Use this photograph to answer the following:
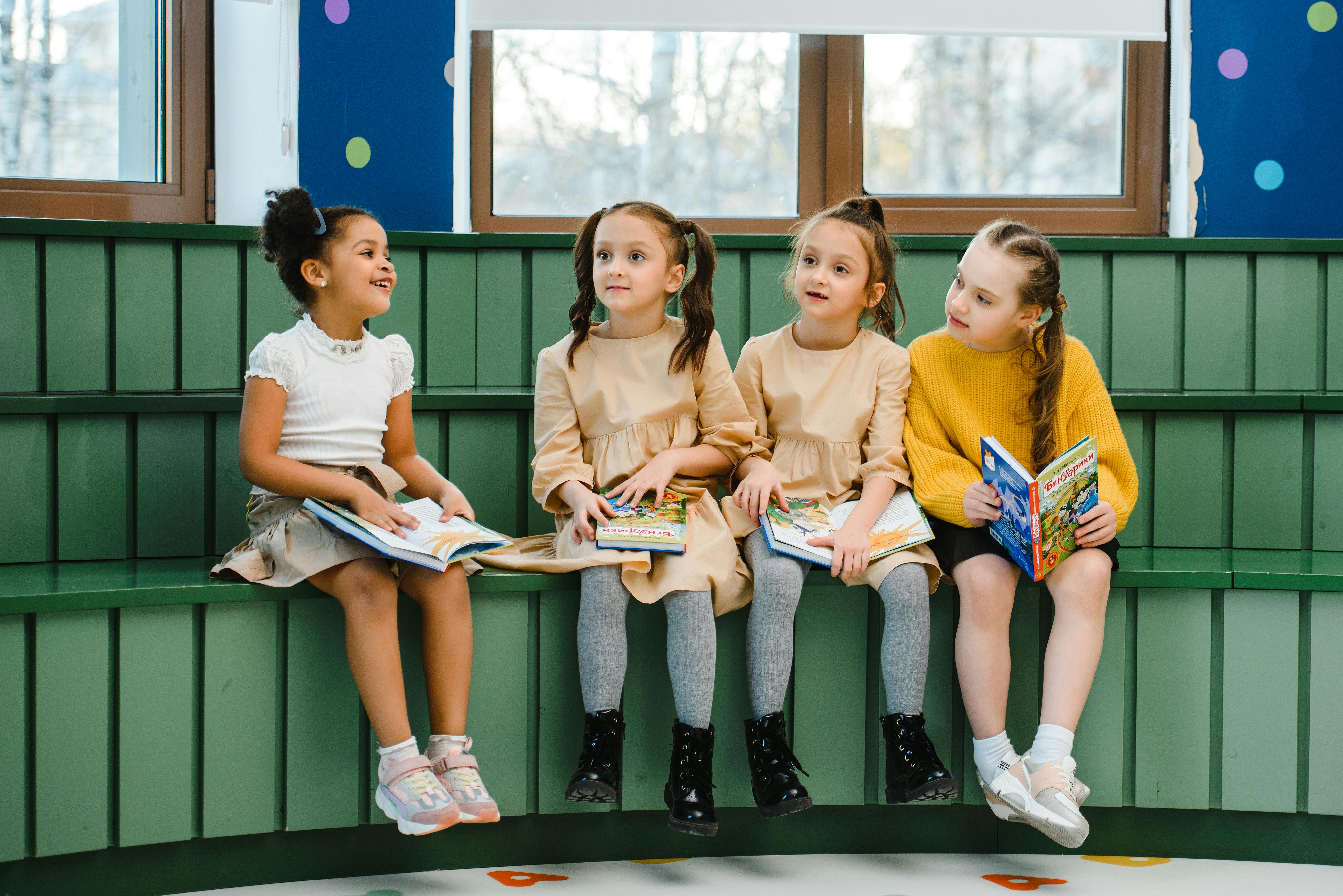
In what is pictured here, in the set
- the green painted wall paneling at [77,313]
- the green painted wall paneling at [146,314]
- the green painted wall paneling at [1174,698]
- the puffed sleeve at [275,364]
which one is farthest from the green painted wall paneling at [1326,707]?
the green painted wall paneling at [77,313]

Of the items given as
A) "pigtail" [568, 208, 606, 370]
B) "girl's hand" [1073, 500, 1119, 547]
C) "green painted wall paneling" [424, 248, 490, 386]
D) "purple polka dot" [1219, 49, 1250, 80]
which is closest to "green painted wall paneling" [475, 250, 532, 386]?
"green painted wall paneling" [424, 248, 490, 386]

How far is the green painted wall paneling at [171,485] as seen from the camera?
71.1 inches

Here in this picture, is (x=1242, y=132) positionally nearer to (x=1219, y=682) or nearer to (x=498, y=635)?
(x=1219, y=682)

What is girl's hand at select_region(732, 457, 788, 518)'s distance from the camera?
64.6 inches

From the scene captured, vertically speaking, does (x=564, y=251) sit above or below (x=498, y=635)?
above

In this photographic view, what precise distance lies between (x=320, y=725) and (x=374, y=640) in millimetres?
190

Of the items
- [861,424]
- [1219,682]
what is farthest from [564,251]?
[1219,682]

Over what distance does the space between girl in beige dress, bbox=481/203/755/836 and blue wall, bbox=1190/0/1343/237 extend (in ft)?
4.32

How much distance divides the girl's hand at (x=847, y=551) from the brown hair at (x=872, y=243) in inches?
17.8

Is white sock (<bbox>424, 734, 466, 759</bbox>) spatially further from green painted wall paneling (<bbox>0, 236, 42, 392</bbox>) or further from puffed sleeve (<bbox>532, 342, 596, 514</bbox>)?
green painted wall paneling (<bbox>0, 236, 42, 392</bbox>)

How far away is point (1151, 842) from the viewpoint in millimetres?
1658

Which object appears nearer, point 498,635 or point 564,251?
point 498,635

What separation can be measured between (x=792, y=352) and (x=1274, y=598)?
2.82 ft

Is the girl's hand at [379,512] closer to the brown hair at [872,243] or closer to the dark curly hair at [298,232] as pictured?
the dark curly hair at [298,232]
